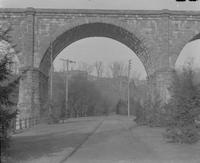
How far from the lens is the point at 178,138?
21125 mm

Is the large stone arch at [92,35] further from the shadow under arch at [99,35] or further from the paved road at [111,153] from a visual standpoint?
the paved road at [111,153]

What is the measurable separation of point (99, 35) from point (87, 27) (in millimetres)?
3641

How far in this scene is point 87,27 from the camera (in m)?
39.4

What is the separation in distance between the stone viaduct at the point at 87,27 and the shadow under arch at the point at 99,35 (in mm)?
128

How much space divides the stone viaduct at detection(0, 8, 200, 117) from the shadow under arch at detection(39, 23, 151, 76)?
128 millimetres

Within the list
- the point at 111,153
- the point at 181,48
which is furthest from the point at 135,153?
the point at 181,48

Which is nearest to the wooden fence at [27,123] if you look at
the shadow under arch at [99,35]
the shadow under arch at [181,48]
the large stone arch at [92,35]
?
the large stone arch at [92,35]

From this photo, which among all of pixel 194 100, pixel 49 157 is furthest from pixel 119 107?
pixel 49 157

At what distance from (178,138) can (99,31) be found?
21424 millimetres

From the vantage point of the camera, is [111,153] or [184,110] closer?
[111,153]

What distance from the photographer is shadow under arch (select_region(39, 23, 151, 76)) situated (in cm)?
3912

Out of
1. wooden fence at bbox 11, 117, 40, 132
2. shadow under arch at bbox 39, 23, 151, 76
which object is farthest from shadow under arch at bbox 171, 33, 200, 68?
wooden fence at bbox 11, 117, 40, 132

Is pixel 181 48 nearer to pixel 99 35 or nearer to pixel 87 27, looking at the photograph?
pixel 99 35

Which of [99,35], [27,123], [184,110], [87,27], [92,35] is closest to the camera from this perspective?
[184,110]
